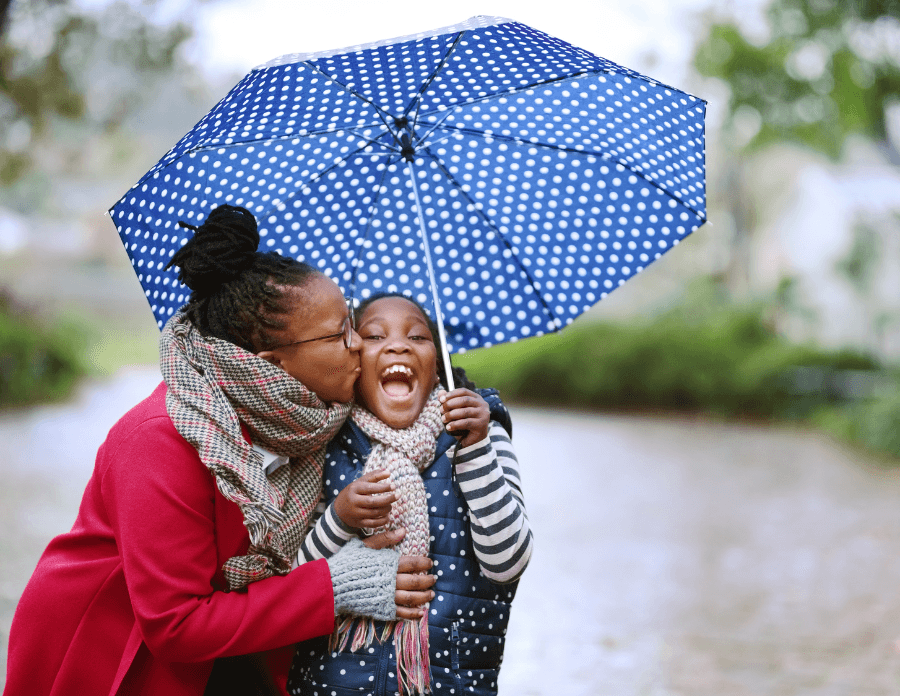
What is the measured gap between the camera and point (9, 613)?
5492 mm

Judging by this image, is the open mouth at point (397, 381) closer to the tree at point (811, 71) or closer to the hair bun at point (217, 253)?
the hair bun at point (217, 253)

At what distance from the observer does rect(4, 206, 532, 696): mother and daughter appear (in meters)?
1.86

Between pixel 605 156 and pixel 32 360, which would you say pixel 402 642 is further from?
pixel 32 360

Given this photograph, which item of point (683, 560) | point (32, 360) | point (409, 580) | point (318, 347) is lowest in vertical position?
point (409, 580)

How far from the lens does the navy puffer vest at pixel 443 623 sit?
80.2 inches

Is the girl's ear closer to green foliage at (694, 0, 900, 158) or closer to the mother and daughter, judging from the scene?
the mother and daughter

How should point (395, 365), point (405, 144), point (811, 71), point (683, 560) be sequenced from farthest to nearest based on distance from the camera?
point (811, 71) < point (683, 560) < point (405, 144) < point (395, 365)

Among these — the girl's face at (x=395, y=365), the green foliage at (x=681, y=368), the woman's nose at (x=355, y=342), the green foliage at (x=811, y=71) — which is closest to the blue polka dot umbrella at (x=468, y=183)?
the girl's face at (x=395, y=365)

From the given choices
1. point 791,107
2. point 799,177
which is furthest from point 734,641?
point 799,177

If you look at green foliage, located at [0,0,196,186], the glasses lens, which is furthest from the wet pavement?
green foliage, located at [0,0,196,186]

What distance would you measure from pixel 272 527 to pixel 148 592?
0.88 feet

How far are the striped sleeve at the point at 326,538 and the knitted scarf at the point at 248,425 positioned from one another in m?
0.03

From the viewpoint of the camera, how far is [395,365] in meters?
2.21

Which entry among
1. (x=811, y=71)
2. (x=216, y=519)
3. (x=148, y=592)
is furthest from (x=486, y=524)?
(x=811, y=71)
